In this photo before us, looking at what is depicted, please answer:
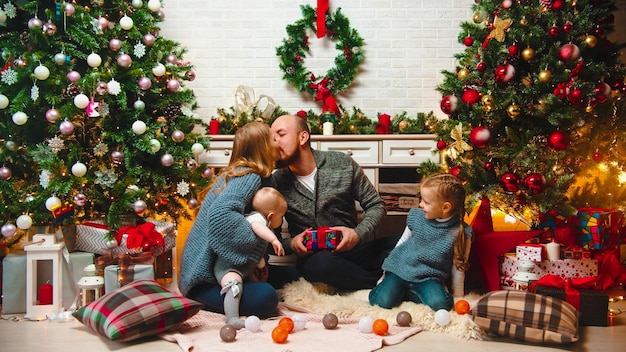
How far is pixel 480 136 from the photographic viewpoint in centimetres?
345

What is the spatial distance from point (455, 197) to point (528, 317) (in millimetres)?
765

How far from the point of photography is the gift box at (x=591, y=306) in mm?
2727

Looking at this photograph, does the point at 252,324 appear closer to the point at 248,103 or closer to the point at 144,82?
the point at 144,82

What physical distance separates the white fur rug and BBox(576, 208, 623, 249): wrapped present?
715 mm

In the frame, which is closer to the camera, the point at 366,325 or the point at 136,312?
the point at 136,312

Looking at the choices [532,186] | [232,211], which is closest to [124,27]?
[232,211]

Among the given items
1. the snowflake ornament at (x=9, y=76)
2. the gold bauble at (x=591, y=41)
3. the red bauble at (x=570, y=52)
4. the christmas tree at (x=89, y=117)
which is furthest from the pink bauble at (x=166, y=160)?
the gold bauble at (x=591, y=41)

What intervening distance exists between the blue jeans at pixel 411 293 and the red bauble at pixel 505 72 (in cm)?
130

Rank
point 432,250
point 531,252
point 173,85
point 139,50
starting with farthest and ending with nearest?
1. point 173,85
2. point 139,50
3. point 531,252
4. point 432,250

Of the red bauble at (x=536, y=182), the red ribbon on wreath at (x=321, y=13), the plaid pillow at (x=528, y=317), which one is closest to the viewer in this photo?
the plaid pillow at (x=528, y=317)

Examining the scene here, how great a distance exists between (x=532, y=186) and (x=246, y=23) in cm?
274

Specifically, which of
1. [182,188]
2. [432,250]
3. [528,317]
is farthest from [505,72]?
[182,188]

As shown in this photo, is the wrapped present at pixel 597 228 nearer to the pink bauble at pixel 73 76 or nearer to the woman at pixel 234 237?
the woman at pixel 234 237

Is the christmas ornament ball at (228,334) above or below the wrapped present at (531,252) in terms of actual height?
below
